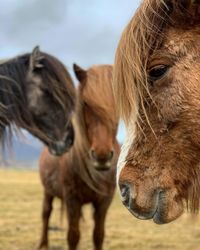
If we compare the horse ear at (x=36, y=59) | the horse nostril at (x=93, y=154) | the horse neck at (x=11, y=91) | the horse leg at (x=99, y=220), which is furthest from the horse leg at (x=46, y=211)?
the horse neck at (x=11, y=91)

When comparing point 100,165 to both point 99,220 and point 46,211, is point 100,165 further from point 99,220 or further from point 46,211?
point 46,211

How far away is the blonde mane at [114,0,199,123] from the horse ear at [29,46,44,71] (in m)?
3.61

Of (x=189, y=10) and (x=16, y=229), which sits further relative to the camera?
(x=16, y=229)

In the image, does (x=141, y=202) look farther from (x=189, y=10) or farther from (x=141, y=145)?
(x=189, y=10)

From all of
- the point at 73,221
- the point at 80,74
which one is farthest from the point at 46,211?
the point at 80,74

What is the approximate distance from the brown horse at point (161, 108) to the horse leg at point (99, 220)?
16.7 ft

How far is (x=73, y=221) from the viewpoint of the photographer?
294 inches

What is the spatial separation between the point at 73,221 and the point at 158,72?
526 centimetres

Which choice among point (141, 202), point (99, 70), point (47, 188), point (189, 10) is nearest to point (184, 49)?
point (189, 10)

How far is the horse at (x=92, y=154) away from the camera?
21.8ft

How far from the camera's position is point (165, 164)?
2.41m

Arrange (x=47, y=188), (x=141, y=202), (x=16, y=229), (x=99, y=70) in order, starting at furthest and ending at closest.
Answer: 1. (x=16, y=229)
2. (x=47, y=188)
3. (x=99, y=70)
4. (x=141, y=202)

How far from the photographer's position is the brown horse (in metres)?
2.38

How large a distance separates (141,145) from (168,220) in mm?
345
